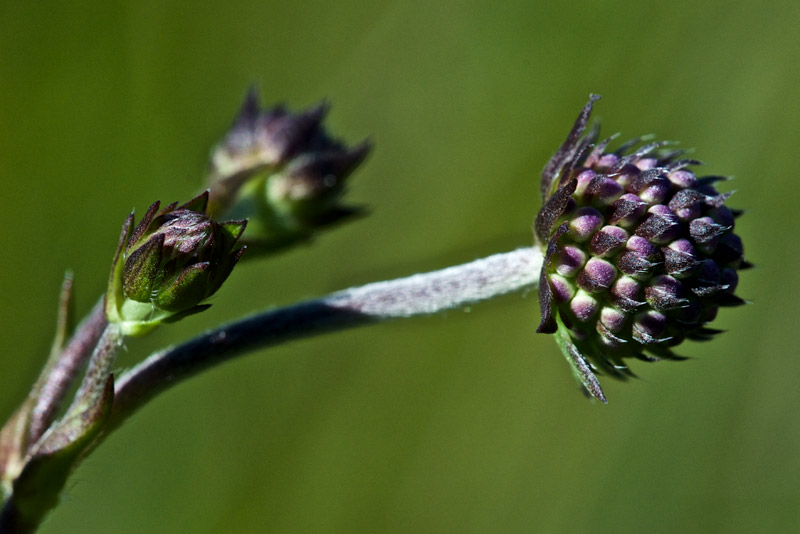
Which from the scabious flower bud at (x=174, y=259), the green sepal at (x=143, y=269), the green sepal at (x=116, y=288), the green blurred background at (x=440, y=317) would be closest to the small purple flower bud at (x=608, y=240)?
the scabious flower bud at (x=174, y=259)

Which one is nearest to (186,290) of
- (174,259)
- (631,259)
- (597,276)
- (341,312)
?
(174,259)

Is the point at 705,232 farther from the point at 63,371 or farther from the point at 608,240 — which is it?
the point at 63,371

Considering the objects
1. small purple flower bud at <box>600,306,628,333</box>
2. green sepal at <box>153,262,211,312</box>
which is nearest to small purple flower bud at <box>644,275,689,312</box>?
small purple flower bud at <box>600,306,628,333</box>

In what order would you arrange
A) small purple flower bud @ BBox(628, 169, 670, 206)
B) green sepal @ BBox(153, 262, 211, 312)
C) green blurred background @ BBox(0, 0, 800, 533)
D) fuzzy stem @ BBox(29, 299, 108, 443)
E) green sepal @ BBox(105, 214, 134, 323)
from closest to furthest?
green sepal @ BBox(153, 262, 211, 312) → green sepal @ BBox(105, 214, 134, 323) → small purple flower bud @ BBox(628, 169, 670, 206) → fuzzy stem @ BBox(29, 299, 108, 443) → green blurred background @ BBox(0, 0, 800, 533)

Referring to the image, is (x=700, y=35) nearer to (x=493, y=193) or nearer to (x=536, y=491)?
(x=493, y=193)

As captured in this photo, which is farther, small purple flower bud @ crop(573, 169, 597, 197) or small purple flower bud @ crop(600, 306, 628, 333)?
small purple flower bud @ crop(573, 169, 597, 197)

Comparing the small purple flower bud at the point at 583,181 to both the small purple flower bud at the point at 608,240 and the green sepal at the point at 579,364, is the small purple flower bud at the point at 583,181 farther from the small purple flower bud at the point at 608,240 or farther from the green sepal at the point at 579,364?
the green sepal at the point at 579,364

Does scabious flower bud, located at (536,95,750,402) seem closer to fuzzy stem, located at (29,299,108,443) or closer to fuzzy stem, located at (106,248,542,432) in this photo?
fuzzy stem, located at (106,248,542,432)
